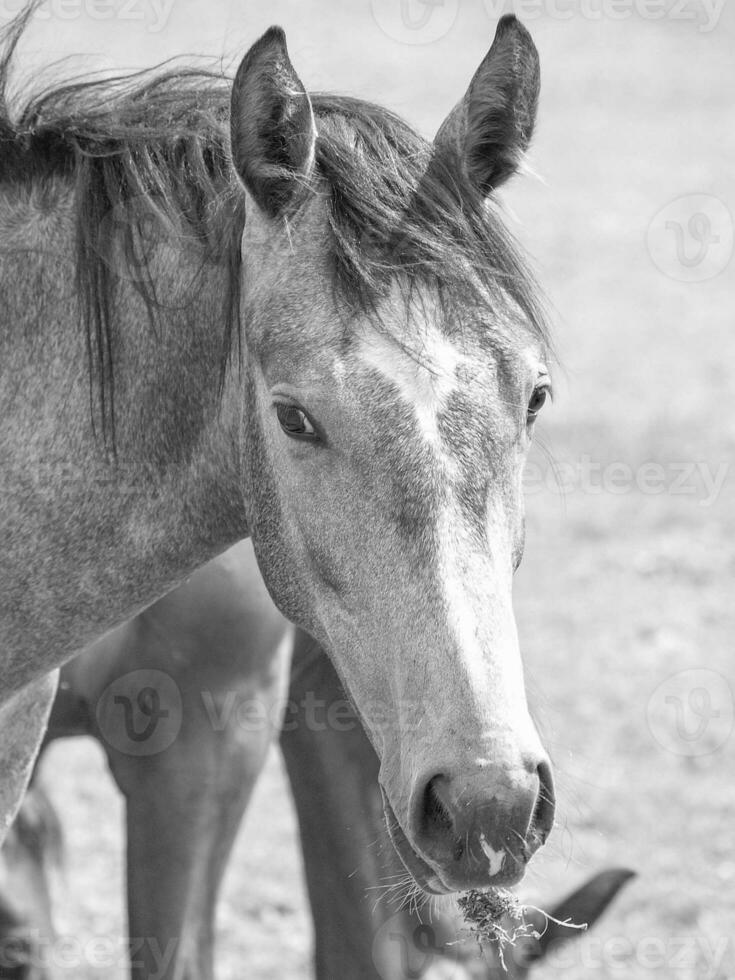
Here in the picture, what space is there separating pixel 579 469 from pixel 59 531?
7333 mm

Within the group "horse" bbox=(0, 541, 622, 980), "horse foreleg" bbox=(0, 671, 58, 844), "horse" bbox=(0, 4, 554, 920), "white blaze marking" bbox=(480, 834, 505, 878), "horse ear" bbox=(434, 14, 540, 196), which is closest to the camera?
"white blaze marking" bbox=(480, 834, 505, 878)

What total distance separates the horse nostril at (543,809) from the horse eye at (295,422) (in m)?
0.68

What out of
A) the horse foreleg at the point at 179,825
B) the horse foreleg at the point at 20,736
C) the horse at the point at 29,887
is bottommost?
the horse at the point at 29,887

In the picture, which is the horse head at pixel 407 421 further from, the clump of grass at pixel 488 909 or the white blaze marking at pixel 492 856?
the clump of grass at pixel 488 909

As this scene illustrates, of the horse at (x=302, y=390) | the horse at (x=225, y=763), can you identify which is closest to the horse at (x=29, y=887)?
the horse at (x=225, y=763)

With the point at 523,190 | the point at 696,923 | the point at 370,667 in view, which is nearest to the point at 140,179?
the point at 370,667

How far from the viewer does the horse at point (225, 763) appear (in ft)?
11.1

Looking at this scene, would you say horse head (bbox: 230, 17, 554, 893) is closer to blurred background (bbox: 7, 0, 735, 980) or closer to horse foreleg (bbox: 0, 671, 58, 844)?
blurred background (bbox: 7, 0, 735, 980)

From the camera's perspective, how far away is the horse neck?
2402 mm

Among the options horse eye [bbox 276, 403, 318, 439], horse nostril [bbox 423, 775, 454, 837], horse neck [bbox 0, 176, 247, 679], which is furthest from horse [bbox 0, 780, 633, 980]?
horse eye [bbox 276, 403, 318, 439]

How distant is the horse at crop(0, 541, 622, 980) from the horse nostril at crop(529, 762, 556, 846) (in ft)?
4.86

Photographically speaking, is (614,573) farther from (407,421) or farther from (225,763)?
Answer: (407,421)

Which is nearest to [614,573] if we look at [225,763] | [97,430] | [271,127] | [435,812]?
[225,763]

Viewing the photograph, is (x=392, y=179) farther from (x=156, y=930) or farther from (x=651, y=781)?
(x=651, y=781)
